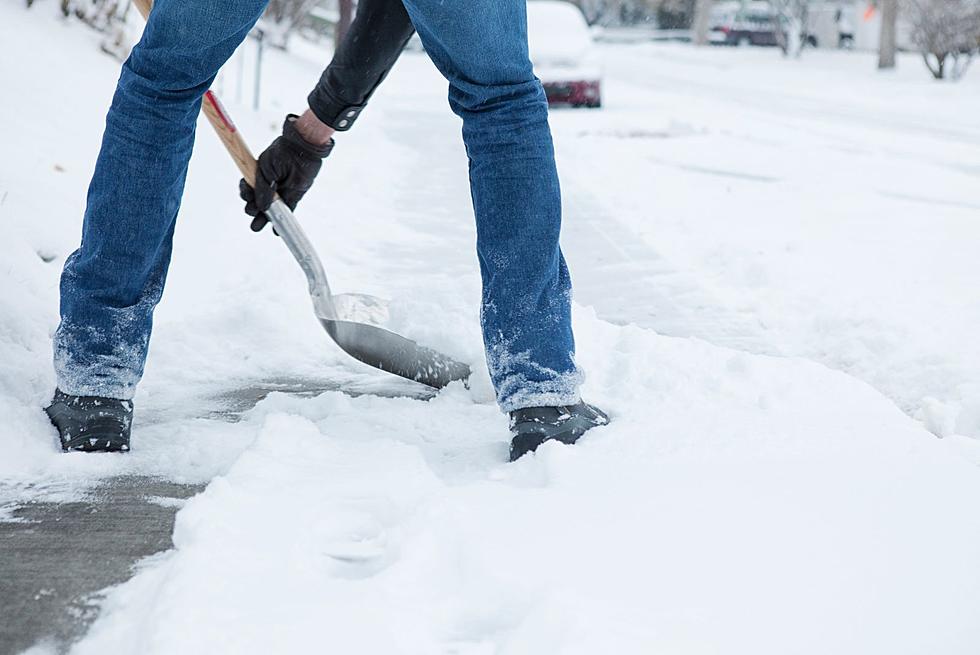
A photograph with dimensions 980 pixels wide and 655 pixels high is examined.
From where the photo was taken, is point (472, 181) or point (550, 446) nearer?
point (550, 446)

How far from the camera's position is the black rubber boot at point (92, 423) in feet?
6.37

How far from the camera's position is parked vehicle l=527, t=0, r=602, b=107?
1269cm

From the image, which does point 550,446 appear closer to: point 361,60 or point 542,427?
point 542,427

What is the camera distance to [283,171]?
7.98ft

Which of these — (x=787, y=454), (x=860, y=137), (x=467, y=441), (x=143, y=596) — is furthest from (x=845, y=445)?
(x=860, y=137)

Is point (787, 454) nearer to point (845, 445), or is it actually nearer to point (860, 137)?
point (845, 445)

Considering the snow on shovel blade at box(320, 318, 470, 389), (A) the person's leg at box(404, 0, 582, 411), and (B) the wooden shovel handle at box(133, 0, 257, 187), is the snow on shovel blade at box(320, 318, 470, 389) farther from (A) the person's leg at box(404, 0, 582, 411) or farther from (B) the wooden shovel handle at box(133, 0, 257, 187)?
(A) the person's leg at box(404, 0, 582, 411)

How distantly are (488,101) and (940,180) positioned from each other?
5.77m

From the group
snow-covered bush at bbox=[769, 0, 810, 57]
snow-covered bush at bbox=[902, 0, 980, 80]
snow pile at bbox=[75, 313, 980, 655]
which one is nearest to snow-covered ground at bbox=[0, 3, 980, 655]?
snow pile at bbox=[75, 313, 980, 655]

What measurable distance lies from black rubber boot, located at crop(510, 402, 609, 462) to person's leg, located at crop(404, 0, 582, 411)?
0.01 meters

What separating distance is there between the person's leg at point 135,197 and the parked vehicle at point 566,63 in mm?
10697

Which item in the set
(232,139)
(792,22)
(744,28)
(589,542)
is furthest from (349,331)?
(744,28)

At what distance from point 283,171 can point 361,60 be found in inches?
11.5

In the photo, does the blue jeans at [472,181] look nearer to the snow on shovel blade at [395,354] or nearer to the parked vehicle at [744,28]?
the snow on shovel blade at [395,354]
